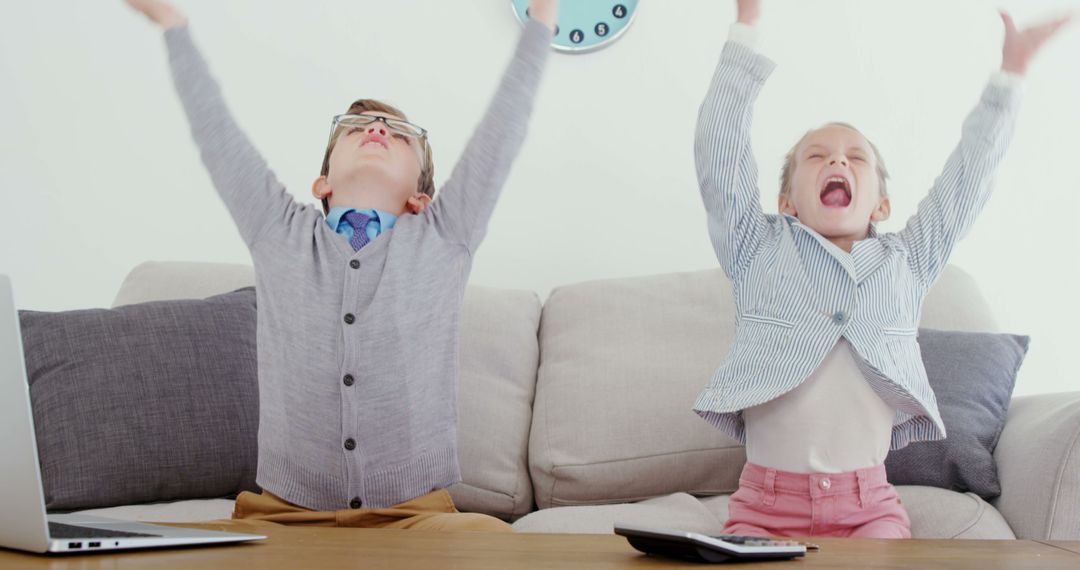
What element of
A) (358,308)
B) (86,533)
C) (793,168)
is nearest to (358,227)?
(358,308)

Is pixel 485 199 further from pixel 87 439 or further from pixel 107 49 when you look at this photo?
pixel 107 49

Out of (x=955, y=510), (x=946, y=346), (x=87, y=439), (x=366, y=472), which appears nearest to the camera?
(x=366, y=472)

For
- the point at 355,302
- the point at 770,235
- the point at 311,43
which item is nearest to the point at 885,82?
the point at 770,235

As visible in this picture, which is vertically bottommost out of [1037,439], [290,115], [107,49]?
[1037,439]

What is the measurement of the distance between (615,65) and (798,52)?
1.59 ft

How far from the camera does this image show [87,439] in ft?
6.03

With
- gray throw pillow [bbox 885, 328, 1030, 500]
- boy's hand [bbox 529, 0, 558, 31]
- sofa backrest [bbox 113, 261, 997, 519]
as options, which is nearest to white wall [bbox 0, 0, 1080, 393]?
sofa backrest [bbox 113, 261, 997, 519]

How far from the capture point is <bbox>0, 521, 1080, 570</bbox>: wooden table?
752 millimetres

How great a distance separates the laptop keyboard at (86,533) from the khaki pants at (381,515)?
0.66 metres

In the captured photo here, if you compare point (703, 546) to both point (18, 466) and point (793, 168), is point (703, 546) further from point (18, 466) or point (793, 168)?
point (793, 168)

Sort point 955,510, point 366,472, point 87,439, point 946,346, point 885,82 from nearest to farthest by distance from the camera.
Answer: point 366,472, point 955,510, point 87,439, point 946,346, point 885,82

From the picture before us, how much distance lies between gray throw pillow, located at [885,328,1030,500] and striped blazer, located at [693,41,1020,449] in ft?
0.60

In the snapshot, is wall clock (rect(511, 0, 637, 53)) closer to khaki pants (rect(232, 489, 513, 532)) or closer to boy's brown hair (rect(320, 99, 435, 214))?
boy's brown hair (rect(320, 99, 435, 214))

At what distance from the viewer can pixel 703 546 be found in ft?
2.55
